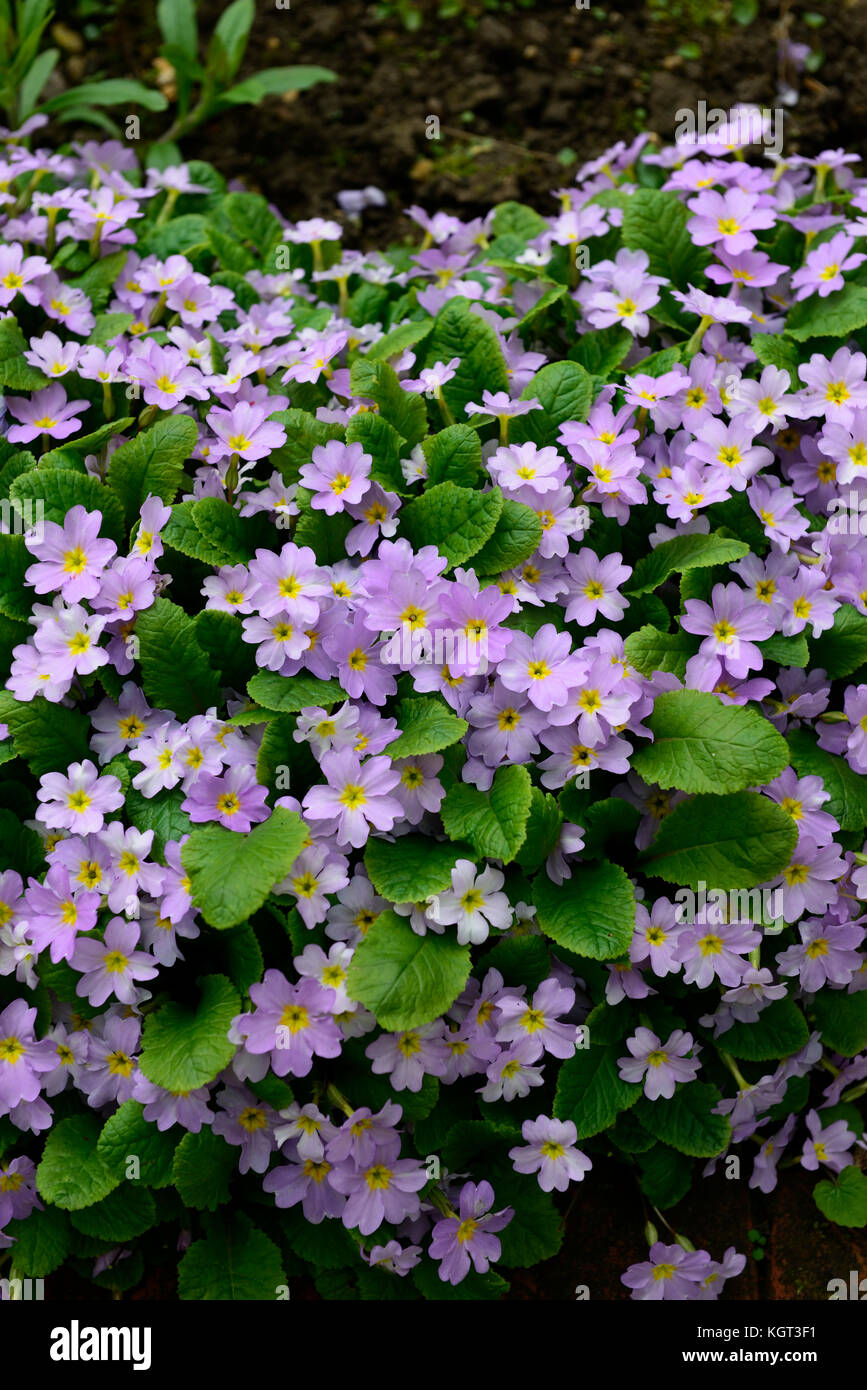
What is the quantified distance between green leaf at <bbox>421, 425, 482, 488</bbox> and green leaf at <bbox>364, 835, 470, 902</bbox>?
793mm

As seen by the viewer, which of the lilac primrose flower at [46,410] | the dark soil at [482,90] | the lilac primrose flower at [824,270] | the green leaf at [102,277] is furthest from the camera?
the dark soil at [482,90]

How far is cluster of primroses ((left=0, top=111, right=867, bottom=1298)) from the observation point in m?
2.28

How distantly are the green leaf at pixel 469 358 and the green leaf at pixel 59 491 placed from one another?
835 millimetres

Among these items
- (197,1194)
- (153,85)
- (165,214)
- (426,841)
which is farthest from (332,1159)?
(153,85)

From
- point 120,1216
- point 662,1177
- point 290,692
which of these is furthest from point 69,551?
point 662,1177

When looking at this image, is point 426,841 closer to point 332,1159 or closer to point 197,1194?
point 332,1159

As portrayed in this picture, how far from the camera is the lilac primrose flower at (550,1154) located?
231 cm

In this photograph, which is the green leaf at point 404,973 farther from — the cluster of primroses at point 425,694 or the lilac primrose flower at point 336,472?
the lilac primrose flower at point 336,472

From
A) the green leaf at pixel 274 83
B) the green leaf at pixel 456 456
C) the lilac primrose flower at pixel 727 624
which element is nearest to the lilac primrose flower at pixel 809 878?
the lilac primrose flower at pixel 727 624

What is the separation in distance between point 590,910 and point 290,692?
71cm

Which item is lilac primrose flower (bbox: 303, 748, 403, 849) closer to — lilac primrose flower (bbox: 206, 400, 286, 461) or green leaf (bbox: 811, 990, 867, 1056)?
lilac primrose flower (bbox: 206, 400, 286, 461)

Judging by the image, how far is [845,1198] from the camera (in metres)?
2.62

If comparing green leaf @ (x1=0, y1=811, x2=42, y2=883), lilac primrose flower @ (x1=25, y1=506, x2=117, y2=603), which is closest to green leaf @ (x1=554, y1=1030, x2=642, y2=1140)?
green leaf @ (x1=0, y1=811, x2=42, y2=883)

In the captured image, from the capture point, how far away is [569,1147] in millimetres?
2346
